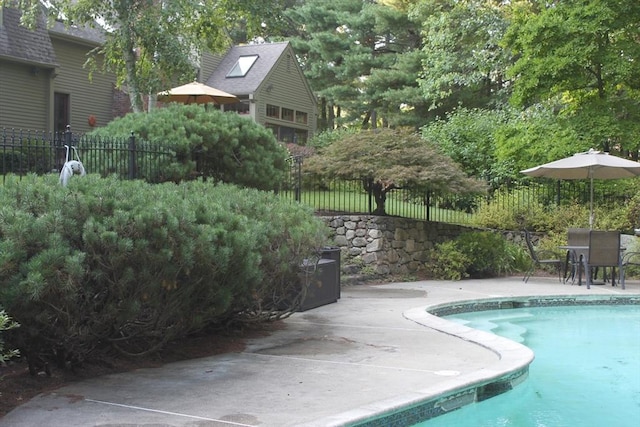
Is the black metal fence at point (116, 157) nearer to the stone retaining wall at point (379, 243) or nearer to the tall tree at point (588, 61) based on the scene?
the stone retaining wall at point (379, 243)

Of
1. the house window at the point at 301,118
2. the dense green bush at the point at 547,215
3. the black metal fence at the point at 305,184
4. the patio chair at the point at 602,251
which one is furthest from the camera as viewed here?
the house window at the point at 301,118

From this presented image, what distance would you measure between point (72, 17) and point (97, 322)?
42.5ft

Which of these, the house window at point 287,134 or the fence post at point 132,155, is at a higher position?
the house window at point 287,134

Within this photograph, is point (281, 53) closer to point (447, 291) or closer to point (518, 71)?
point (518, 71)

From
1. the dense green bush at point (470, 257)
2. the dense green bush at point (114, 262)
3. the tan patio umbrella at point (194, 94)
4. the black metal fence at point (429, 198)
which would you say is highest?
the tan patio umbrella at point (194, 94)

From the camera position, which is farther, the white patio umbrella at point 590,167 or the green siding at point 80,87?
the green siding at point 80,87

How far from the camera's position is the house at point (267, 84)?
92.5ft

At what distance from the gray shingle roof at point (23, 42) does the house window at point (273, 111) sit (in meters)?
9.66

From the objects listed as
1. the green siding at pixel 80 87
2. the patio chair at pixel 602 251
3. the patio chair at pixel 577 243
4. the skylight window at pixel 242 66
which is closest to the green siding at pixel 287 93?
the skylight window at pixel 242 66

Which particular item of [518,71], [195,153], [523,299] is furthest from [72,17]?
[523,299]

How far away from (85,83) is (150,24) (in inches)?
376

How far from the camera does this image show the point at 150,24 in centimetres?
1525

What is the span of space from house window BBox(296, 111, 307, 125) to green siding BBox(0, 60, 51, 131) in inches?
483

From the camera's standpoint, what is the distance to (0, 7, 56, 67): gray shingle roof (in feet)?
65.6
